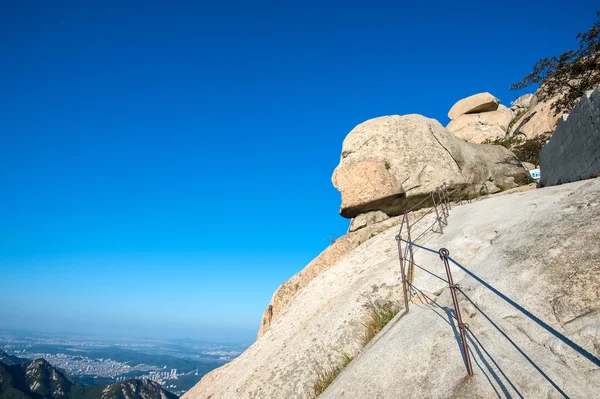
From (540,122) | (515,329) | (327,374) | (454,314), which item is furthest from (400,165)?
(540,122)

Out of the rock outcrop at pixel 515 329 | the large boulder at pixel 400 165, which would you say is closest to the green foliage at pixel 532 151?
the large boulder at pixel 400 165

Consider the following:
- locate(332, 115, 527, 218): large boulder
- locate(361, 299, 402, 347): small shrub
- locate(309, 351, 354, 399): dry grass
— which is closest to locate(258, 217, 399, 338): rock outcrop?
locate(332, 115, 527, 218): large boulder

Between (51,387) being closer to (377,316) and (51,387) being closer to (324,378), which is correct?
(324,378)

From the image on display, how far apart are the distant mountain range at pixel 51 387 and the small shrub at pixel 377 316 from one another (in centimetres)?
9956

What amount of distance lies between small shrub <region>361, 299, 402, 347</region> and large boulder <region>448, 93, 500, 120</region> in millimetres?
46314

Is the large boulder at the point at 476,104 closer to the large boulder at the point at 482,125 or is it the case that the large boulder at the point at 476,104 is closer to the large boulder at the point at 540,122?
the large boulder at the point at 482,125

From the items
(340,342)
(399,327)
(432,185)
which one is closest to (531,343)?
(399,327)

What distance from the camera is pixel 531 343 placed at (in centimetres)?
405

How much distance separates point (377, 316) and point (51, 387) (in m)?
137

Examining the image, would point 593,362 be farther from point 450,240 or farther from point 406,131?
point 406,131

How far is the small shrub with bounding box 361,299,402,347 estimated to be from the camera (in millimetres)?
6734

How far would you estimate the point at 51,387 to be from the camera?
108m

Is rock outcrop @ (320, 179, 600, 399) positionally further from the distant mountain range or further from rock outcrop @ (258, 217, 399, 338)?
the distant mountain range

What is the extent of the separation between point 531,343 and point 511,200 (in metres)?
6.32
